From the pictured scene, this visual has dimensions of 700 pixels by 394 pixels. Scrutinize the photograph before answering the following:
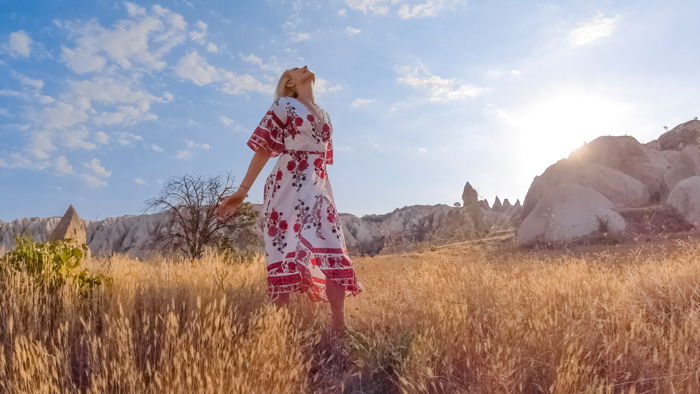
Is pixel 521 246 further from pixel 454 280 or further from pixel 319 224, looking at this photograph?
pixel 319 224

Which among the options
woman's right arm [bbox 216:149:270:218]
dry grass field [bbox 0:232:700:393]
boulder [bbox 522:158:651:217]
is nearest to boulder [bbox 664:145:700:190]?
boulder [bbox 522:158:651:217]

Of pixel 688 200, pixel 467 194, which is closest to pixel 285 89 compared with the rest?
pixel 688 200

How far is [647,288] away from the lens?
4.88 m

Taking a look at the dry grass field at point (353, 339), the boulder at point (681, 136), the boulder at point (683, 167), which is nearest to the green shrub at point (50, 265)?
the dry grass field at point (353, 339)

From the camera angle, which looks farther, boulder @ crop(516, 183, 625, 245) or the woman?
boulder @ crop(516, 183, 625, 245)

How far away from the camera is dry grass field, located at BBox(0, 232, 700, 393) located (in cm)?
261

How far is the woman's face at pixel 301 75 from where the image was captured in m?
4.03

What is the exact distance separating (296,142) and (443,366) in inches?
80.9

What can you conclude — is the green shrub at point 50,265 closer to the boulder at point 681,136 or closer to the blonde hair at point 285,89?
the blonde hair at point 285,89

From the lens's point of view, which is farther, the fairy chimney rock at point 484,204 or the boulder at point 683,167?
the fairy chimney rock at point 484,204

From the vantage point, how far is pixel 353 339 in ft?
11.7

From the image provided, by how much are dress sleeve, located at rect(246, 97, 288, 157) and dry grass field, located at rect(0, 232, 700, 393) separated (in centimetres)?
132

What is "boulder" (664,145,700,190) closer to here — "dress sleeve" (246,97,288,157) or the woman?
the woman

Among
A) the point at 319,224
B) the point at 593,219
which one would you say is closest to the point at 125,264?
the point at 319,224
